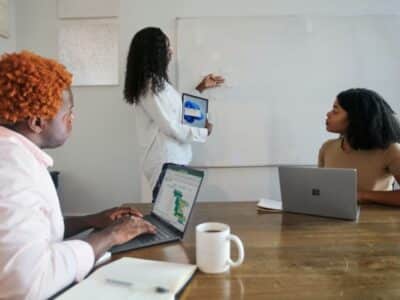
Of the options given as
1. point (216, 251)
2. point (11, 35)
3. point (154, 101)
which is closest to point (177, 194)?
point (216, 251)

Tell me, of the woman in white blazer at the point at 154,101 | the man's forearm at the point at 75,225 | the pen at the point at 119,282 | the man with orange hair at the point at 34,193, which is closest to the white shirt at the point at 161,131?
the woman in white blazer at the point at 154,101

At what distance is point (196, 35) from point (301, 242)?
2157mm

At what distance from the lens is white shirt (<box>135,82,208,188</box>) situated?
2.24 metres

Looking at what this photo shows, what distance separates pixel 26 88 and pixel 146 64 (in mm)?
1412

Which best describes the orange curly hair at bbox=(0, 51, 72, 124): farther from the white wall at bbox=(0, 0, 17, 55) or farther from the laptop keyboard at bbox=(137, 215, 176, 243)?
the white wall at bbox=(0, 0, 17, 55)

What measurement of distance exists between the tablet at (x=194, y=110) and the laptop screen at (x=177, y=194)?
108 cm

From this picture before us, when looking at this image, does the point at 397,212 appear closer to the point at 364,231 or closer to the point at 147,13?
the point at 364,231

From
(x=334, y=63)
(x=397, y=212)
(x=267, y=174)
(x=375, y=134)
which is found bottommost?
(x=267, y=174)

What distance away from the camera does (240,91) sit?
2.94 meters

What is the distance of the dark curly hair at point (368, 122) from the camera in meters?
1.83

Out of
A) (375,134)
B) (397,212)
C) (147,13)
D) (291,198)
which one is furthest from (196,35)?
(397,212)

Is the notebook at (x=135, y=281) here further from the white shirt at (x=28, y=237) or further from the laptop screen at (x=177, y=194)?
the laptop screen at (x=177, y=194)

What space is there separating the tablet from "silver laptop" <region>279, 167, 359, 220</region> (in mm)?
1027

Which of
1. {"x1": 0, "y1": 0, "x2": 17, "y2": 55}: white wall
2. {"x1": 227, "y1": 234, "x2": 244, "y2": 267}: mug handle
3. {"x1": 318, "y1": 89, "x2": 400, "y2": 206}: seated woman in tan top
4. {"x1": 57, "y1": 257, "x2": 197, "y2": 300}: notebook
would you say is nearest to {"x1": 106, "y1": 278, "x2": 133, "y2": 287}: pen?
{"x1": 57, "y1": 257, "x2": 197, "y2": 300}: notebook
